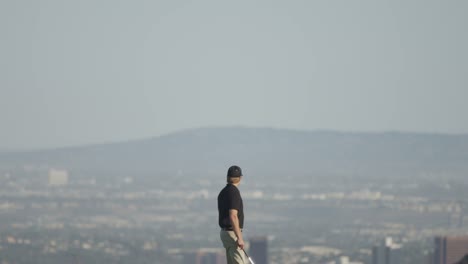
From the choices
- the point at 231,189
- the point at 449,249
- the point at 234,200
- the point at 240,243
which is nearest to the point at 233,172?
the point at 231,189

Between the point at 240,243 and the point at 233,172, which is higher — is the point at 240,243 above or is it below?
below

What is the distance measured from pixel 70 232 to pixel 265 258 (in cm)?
5045

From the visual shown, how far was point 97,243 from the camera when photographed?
16712 centimetres

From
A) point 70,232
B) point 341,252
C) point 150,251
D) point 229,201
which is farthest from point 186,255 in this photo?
point 229,201

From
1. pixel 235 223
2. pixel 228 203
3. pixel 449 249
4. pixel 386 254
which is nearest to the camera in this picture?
pixel 235 223

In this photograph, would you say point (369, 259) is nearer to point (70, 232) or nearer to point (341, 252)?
point (341, 252)

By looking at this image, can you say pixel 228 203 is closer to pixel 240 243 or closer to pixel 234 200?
pixel 234 200

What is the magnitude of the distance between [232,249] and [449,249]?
110055 millimetres

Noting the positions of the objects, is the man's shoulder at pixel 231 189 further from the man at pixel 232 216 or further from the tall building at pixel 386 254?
the tall building at pixel 386 254

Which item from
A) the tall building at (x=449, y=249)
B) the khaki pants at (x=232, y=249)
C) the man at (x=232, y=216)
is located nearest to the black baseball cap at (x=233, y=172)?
the man at (x=232, y=216)

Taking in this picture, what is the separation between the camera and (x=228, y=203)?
17969 mm

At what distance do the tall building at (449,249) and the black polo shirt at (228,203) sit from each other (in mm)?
95851

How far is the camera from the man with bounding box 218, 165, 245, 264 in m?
17.9

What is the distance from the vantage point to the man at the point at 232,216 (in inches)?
704
